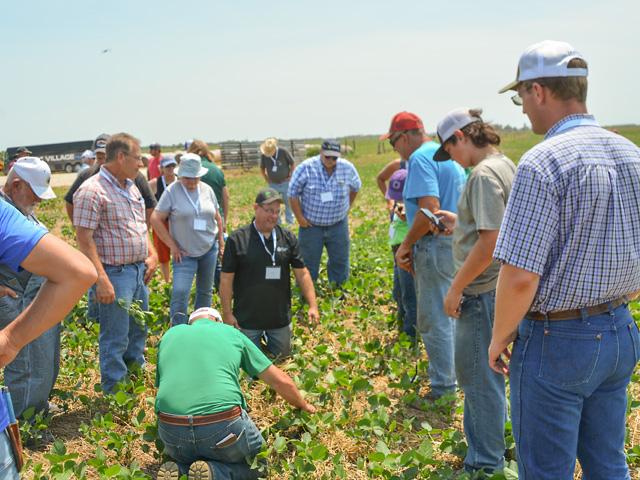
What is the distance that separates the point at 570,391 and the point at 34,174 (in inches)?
120

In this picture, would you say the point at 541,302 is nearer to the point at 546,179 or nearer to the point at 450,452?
the point at 546,179

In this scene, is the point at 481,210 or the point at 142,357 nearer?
the point at 481,210

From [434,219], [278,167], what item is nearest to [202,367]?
[434,219]

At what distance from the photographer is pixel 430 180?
3924 mm

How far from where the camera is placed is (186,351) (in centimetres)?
315

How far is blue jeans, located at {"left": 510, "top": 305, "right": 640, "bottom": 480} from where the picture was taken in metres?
1.95

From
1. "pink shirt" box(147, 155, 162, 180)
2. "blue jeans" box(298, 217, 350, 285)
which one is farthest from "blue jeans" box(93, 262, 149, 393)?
"pink shirt" box(147, 155, 162, 180)


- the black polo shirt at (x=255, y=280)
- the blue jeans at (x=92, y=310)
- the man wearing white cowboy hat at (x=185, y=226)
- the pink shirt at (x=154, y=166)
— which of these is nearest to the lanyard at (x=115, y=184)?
the black polo shirt at (x=255, y=280)

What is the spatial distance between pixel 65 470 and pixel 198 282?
101 inches

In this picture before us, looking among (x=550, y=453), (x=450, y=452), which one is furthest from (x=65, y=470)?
(x=550, y=453)

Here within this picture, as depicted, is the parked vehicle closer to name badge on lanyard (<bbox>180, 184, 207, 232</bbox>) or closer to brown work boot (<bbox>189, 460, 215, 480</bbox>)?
name badge on lanyard (<bbox>180, 184, 207, 232</bbox>)

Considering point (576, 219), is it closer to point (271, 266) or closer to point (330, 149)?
point (271, 266)

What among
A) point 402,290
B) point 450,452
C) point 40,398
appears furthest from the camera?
point 402,290

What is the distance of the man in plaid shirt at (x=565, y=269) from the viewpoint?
74.7 inches
